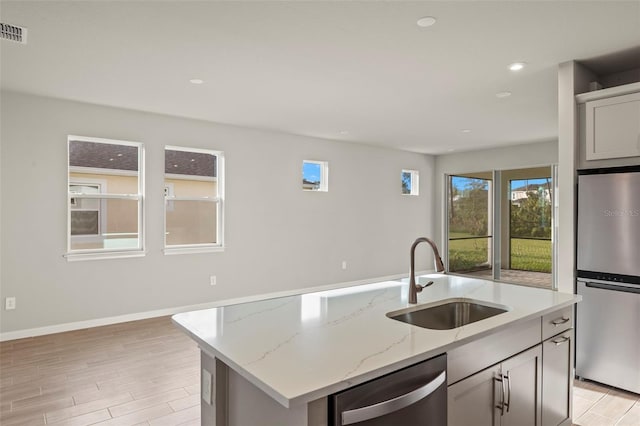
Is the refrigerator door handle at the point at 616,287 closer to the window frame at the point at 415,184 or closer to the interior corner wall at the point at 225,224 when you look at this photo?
the interior corner wall at the point at 225,224

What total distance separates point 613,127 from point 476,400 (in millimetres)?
2488

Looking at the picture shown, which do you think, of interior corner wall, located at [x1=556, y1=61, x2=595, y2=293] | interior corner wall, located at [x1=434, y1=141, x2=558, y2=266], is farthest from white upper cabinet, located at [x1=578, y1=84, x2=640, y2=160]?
interior corner wall, located at [x1=434, y1=141, x2=558, y2=266]

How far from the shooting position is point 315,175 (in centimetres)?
665

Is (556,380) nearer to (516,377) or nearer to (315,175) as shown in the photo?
(516,377)

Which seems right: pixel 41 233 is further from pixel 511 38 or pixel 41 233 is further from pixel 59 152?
pixel 511 38

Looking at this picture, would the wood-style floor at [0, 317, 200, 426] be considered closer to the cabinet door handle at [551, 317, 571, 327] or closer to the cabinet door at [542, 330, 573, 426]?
the cabinet door at [542, 330, 573, 426]

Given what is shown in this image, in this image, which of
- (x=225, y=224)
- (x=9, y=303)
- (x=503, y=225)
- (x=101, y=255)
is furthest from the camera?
(x=503, y=225)

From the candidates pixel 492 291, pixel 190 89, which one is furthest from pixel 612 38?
pixel 190 89

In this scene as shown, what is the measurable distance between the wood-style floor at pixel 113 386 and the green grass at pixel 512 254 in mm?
4279

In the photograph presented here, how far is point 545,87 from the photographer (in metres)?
3.89

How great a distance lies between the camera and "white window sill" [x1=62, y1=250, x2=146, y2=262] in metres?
4.44

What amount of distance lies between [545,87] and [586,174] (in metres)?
1.24

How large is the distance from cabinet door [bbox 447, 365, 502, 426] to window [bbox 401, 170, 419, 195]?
6.44m

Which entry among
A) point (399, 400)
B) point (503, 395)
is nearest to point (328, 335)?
point (399, 400)
